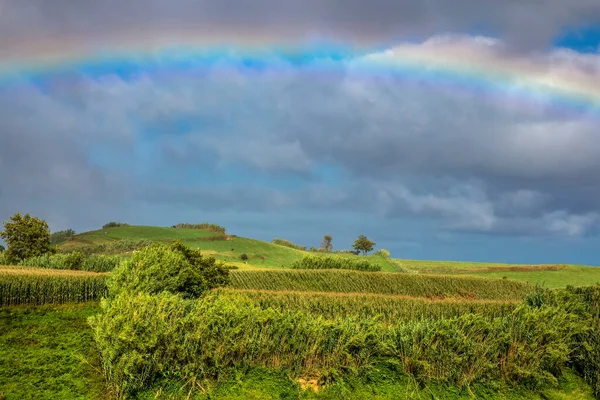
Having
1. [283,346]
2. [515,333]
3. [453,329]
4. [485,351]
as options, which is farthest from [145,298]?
[515,333]

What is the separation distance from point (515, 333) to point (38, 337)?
22433 mm

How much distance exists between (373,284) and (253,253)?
42.1 metres

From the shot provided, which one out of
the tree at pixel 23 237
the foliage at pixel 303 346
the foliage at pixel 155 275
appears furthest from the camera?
the tree at pixel 23 237

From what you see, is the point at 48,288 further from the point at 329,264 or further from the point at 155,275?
the point at 329,264

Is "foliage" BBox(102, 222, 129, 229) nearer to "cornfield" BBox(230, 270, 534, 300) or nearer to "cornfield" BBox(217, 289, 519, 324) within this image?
"cornfield" BBox(230, 270, 534, 300)

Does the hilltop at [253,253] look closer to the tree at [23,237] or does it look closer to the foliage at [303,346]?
the tree at [23,237]

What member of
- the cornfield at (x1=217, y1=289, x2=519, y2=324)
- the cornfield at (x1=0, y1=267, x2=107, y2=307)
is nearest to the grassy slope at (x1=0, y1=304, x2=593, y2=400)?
the cornfield at (x1=217, y1=289, x2=519, y2=324)

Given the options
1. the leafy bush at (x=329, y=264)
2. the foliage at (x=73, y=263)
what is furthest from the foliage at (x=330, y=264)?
the foliage at (x=73, y=263)

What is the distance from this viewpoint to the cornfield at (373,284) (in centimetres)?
4747

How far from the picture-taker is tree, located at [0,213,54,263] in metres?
53.0

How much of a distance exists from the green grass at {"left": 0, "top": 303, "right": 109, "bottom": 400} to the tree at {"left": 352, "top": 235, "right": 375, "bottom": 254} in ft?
306

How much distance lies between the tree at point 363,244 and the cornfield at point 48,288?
291 feet

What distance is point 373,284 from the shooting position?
159 ft

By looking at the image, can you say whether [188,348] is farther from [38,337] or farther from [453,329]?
[38,337]
